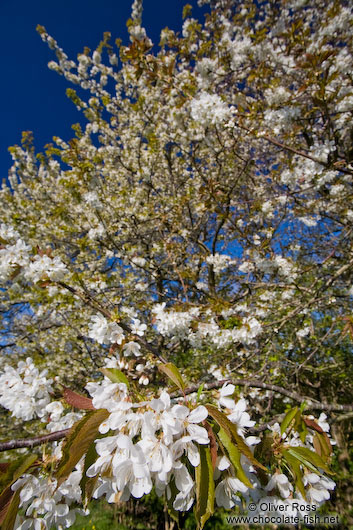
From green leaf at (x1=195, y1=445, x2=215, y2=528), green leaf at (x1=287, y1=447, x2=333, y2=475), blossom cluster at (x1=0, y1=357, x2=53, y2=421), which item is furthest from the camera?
blossom cluster at (x1=0, y1=357, x2=53, y2=421)

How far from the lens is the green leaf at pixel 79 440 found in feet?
2.12

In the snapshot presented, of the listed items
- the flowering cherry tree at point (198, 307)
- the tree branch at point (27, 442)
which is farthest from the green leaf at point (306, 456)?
the tree branch at point (27, 442)

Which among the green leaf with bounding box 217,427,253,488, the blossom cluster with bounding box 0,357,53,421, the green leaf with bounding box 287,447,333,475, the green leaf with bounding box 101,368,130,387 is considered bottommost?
the blossom cluster with bounding box 0,357,53,421

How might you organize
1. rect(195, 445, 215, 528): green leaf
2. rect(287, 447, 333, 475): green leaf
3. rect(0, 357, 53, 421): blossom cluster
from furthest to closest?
rect(0, 357, 53, 421): blossom cluster → rect(287, 447, 333, 475): green leaf → rect(195, 445, 215, 528): green leaf

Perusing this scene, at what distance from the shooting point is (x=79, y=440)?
67 centimetres

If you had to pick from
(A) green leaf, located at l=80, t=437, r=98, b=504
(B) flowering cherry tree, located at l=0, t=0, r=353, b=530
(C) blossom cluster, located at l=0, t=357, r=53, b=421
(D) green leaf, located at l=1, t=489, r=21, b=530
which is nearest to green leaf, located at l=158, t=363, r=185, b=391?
(B) flowering cherry tree, located at l=0, t=0, r=353, b=530

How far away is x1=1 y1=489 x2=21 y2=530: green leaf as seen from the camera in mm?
646

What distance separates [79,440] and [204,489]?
34cm

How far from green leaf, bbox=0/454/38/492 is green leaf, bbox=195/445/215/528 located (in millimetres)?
461

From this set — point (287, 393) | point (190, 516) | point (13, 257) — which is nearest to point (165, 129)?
point (13, 257)

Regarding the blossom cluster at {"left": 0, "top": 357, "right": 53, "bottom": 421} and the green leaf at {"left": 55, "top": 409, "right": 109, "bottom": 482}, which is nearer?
the green leaf at {"left": 55, "top": 409, "right": 109, "bottom": 482}

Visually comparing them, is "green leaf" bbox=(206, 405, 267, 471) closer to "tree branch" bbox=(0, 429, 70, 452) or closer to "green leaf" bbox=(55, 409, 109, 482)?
"green leaf" bbox=(55, 409, 109, 482)

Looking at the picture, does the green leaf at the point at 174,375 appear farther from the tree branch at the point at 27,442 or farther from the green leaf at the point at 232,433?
the tree branch at the point at 27,442

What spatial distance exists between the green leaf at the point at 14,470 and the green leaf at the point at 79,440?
0.10 m
